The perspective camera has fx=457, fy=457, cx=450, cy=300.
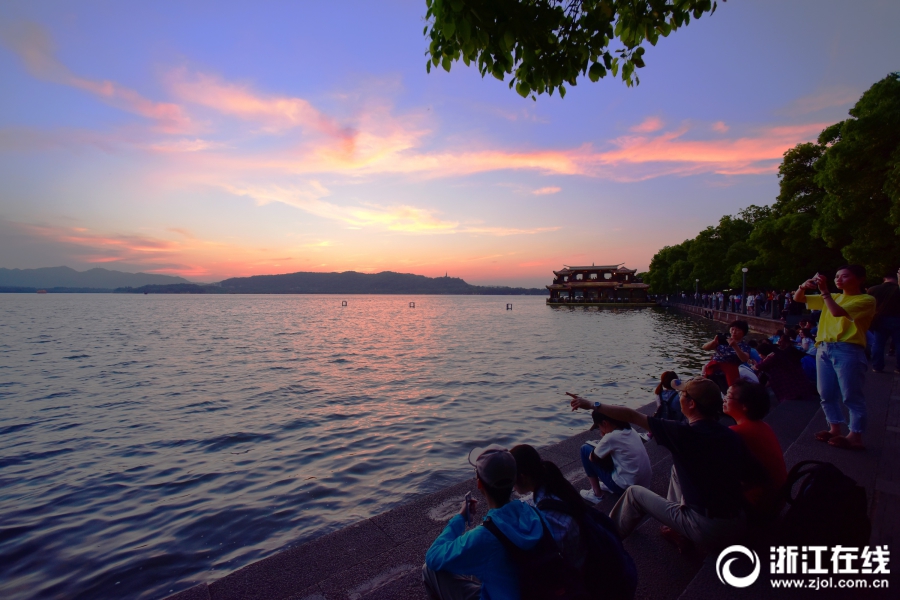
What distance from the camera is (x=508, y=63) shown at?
413cm

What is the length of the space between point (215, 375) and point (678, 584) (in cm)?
1929

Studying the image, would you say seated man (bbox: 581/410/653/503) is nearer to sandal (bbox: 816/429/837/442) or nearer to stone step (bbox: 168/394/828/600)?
stone step (bbox: 168/394/828/600)

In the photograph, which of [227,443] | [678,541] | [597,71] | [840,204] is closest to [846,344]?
[678,541]

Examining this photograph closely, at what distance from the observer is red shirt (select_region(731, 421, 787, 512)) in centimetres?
334

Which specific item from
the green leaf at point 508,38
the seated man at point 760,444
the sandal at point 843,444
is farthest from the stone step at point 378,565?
the green leaf at point 508,38

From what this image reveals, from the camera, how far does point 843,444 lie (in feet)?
17.3

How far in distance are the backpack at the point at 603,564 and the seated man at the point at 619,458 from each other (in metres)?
1.61

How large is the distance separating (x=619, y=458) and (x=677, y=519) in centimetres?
102

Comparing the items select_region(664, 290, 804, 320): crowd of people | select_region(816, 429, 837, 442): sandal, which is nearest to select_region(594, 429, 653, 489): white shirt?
select_region(816, 429, 837, 442): sandal

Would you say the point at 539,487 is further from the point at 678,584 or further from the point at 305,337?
the point at 305,337

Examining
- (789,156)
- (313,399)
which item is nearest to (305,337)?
(313,399)

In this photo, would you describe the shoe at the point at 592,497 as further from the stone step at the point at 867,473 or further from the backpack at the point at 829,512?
the backpack at the point at 829,512

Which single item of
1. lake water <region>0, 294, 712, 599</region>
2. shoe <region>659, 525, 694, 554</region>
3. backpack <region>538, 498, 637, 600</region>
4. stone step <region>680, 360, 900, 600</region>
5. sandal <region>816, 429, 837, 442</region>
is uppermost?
backpack <region>538, 498, 637, 600</region>

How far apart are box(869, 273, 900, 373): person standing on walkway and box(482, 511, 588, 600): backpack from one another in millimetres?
10907
